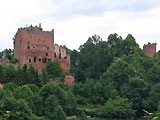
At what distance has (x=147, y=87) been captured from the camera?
1594 inches

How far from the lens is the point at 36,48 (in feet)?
166

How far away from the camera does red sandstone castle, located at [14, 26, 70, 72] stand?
49625 millimetres

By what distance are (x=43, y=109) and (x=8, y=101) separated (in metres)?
4.78

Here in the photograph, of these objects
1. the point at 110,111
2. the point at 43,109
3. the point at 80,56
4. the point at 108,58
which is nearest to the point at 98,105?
the point at 110,111

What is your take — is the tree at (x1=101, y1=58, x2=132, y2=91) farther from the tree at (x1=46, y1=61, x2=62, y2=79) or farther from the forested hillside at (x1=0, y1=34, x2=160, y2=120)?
the tree at (x1=46, y1=61, x2=62, y2=79)

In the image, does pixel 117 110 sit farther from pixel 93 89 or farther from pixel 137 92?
pixel 93 89

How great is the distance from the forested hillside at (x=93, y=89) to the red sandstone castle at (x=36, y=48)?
1950 millimetres

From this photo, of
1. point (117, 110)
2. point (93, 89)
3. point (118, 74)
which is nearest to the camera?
point (117, 110)

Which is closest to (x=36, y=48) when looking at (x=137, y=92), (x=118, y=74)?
(x=118, y=74)

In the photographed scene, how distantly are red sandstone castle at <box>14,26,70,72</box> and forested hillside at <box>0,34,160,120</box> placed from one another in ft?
6.40

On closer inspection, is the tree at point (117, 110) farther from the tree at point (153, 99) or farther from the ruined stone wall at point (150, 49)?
the ruined stone wall at point (150, 49)

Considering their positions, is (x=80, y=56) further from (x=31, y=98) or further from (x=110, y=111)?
(x=31, y=98)

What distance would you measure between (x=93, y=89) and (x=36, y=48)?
12.6m

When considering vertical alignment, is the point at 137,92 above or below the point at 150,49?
below
